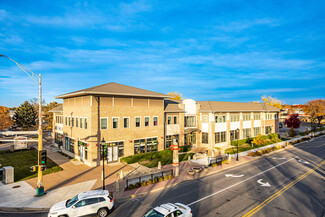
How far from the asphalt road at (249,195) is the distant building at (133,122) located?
41.2 ft

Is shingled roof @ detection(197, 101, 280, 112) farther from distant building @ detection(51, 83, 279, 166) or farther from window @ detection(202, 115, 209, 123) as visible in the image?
window @ detection(202, 115, 209, 123)

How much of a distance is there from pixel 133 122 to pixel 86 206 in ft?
58.8

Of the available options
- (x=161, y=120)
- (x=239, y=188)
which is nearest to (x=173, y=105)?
(x=161, y=120)

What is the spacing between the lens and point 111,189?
18.5m

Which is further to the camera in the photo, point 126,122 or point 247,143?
point 247,143

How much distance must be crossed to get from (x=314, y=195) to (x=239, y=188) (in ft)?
20.6

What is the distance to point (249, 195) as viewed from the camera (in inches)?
677

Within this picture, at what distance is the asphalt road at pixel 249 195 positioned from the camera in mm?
14305

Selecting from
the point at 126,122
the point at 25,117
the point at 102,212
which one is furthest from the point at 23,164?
the point at 25,117

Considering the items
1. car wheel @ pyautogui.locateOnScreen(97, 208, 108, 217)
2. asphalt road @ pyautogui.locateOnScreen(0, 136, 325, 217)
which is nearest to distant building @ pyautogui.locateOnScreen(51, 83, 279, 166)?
asphalt road @ pyautogui.locateOnScreen(0, 136, 325, 217)

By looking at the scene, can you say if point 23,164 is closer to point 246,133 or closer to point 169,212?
point 169,212

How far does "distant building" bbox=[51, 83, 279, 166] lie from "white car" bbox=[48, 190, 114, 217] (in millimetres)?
13650

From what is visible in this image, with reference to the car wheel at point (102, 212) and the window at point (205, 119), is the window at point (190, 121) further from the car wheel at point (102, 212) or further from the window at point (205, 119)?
the car wheel at point (102, 212)

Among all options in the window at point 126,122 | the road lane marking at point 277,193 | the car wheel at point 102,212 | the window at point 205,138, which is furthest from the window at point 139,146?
the road lane marking at point 277,193
